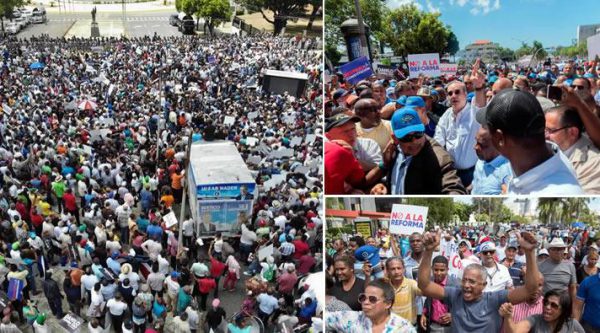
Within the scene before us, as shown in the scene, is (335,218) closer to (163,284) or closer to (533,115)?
(533,115)

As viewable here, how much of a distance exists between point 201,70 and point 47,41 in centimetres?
1506

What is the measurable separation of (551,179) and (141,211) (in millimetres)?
10648

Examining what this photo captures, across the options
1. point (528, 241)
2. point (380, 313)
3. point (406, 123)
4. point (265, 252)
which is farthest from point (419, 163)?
point (265, 252)

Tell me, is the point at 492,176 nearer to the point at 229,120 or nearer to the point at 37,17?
the point at 229,120

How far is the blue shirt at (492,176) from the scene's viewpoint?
4.05 m

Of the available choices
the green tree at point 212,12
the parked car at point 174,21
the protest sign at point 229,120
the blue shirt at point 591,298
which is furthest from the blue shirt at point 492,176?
the parked car at point 174,21

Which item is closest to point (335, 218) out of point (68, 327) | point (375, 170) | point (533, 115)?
point (375, 170)

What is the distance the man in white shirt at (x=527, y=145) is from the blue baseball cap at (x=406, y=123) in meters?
0.80

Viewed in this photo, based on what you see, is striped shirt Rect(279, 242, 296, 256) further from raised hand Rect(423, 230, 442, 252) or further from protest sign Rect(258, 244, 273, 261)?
raised hand Rect(423, 230, 442, 252)

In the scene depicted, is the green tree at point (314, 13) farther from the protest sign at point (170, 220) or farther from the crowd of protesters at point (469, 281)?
the crowd of protesters at point (469, 281)

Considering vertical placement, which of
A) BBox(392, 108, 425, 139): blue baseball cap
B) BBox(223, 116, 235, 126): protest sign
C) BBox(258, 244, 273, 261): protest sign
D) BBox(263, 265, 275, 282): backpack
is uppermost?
BBox(392, 108, 425, 139): blue baseball cap

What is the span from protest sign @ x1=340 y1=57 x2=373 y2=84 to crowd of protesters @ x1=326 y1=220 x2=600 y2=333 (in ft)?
20.3

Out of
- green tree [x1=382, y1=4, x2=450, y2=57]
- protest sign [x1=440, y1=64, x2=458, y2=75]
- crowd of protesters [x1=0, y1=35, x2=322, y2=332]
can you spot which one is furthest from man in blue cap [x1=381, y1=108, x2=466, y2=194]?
green tree [x1=382, y1=4, x2=450, y2=57]

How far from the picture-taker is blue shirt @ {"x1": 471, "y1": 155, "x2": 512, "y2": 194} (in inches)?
159
